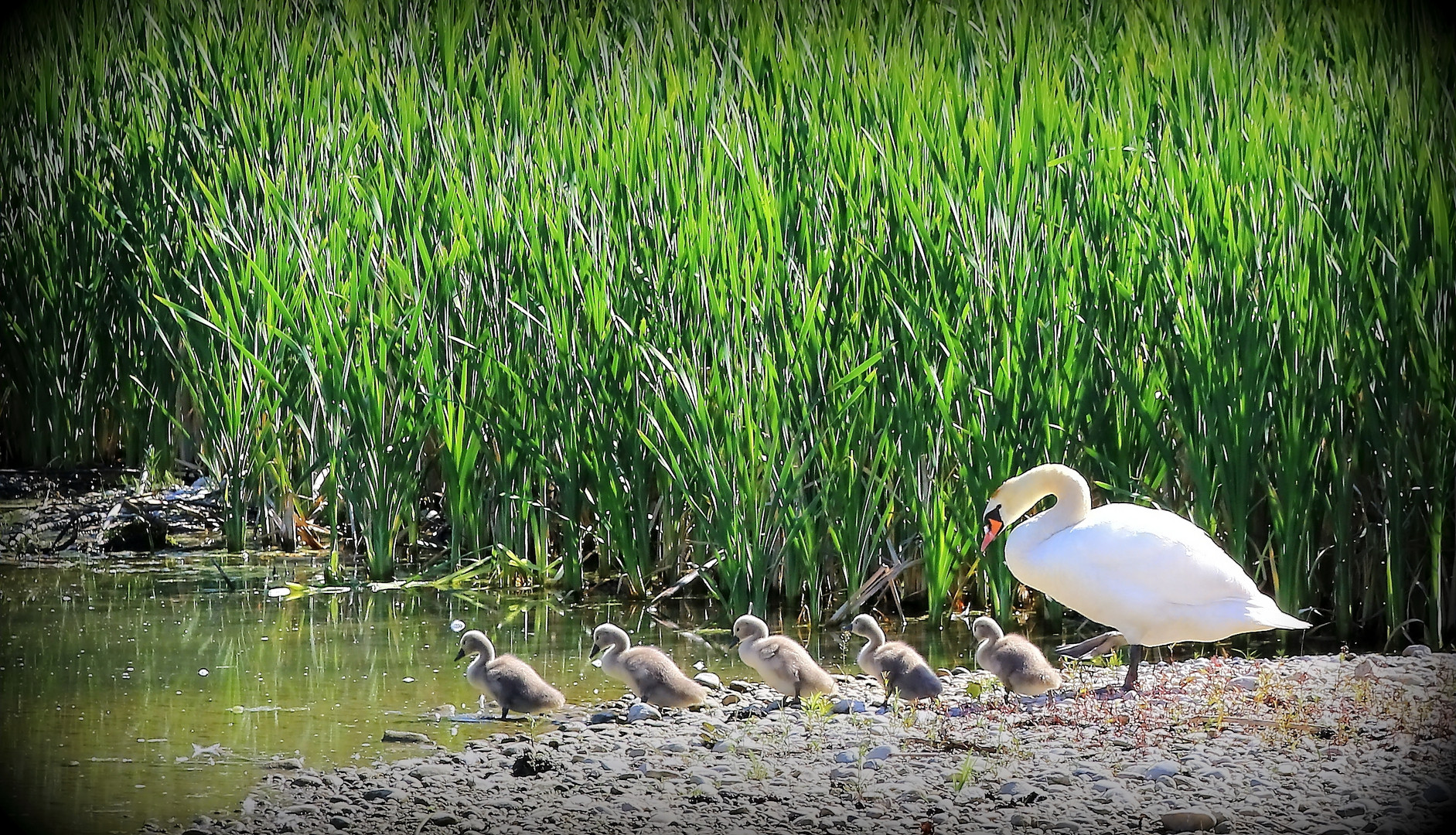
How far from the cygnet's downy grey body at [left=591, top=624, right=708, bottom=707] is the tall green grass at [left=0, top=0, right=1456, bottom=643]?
29.2 inches

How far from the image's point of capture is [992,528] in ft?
13.8

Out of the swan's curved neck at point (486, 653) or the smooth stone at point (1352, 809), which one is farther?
the swan's curved neck at point (486, 653)

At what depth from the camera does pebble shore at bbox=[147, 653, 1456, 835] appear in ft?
10.5

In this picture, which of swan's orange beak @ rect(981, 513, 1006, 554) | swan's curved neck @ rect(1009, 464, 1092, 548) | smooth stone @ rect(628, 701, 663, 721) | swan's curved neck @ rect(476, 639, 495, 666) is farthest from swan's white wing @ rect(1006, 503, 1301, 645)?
swan's curved neck @ rect(476, 639, 495, 666)

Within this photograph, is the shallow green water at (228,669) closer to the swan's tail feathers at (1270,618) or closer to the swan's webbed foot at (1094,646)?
the swan's webbed foot at (1094,646)

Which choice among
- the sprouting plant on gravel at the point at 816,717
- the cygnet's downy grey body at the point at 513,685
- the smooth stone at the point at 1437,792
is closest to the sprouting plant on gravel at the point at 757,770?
the sprouting plant on gravel at the point at 816,717

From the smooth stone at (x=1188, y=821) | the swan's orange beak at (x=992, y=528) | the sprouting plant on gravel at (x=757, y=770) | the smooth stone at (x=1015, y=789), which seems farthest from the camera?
the swan's orange beak at (x=992, y=528)

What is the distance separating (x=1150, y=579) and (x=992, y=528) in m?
0.55

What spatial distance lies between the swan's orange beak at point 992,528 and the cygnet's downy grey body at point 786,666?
595 mm

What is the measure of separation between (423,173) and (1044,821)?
356cm

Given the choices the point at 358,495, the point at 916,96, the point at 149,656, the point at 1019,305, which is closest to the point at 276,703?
the point at 149,656

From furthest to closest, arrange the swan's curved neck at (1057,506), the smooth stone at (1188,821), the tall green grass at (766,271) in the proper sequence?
the tall green grass at (766,271) → the swan's curved neck at (1057,506) → the smooth stone at (1188,821)

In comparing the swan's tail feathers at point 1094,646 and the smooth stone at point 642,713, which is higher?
the swan's tail feathers at point 1094,646

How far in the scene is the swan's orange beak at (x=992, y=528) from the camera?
4180 mm
